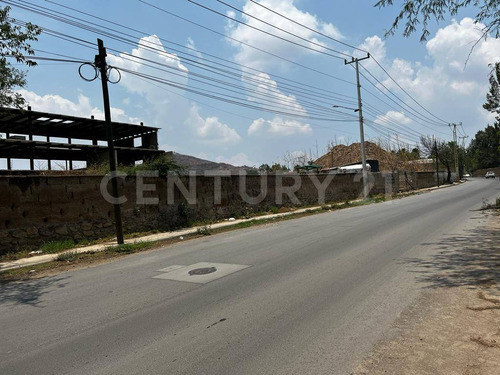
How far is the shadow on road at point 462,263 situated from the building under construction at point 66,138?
58.4ft

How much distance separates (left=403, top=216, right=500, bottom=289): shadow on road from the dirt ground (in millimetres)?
15

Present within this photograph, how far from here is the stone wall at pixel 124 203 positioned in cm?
1160

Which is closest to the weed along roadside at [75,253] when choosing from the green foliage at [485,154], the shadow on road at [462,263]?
the shadow on road at [462,263]

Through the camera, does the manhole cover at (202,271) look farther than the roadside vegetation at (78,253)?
No

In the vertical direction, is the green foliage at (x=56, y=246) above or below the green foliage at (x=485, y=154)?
below

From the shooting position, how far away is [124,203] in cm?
1466

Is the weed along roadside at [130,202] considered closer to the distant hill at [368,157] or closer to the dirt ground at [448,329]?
the dirt ground at [448,329]

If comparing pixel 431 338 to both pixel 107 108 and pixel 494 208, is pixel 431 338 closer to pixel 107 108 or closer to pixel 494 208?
pixel 107 108

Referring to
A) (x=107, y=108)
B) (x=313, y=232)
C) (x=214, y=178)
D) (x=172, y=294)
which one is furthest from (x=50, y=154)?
(x=172, y=294)

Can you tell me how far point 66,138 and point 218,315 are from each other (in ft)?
71.4

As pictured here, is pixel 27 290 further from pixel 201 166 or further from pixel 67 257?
pixel 201 166

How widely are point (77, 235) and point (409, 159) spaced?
62.8m

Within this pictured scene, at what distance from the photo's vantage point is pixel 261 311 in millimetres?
5129

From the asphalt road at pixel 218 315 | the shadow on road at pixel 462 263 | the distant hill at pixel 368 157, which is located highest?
the distant hill at pixel 368 157
